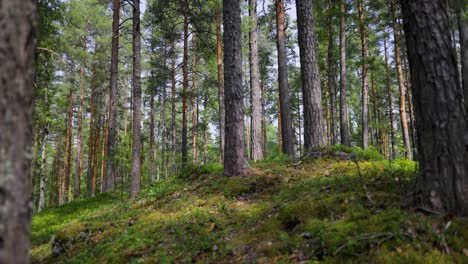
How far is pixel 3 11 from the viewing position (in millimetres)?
1608

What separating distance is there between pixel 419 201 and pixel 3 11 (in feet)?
13.4

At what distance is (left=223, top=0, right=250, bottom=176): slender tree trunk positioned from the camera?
299 inches

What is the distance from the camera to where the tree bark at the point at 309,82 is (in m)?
8.70

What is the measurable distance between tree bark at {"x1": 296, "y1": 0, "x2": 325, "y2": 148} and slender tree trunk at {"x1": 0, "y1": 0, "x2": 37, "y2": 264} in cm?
781

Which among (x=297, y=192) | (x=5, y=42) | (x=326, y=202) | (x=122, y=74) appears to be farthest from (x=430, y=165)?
(x=122, y=74)

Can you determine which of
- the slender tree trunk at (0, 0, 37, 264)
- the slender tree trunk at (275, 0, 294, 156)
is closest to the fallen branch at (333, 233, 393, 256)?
the slender tree trunk at (0, 0, 37, 264)

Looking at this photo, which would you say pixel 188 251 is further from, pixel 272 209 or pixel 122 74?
pixel 122 74

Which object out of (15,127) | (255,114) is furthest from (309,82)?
(15,127)

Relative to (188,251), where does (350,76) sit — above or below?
above

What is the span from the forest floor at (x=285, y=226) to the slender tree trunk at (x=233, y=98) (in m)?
0.51

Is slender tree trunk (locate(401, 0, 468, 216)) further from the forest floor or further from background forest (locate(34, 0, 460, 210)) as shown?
background forest (locate(34, 0, 460, 210))

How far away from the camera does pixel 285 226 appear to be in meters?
4.14

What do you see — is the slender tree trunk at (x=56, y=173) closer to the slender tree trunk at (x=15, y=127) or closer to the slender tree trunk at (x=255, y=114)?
the slender tree trunk at (x=255, y=114)

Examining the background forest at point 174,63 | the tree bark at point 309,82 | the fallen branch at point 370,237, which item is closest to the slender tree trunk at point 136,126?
the background forest at point 174,63
